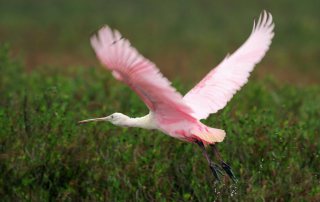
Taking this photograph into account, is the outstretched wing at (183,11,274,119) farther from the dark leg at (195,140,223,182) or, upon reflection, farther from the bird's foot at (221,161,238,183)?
the bird's foot at (221,161,238,183)

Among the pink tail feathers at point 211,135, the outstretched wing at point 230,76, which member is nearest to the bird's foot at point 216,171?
the pink tail feathers at point 211,135

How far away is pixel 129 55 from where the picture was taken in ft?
15.8

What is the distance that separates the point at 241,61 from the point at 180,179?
1165mm

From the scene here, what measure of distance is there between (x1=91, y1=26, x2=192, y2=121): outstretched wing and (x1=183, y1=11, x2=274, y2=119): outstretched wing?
756 mm

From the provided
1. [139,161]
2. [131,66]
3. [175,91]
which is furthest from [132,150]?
[131,66]

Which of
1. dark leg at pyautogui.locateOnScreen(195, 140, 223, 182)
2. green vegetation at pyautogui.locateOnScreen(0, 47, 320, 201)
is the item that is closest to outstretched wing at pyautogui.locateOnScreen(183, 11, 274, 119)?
green vegetation at pyautogui.locateOnScreen(0, 47, 320, 201)

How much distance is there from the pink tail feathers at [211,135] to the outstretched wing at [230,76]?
414 millimetres

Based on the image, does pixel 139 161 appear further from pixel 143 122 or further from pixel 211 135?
pixel 211 135

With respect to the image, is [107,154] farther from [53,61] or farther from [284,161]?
[53,61]

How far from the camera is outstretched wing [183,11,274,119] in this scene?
6277mm

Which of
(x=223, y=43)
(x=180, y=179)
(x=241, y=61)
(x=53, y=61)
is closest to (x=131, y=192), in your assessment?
(x=180, y=179)

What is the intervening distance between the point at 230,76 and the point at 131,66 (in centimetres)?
172

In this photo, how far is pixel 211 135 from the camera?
18.6 feet

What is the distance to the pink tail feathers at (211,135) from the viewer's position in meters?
5.62
